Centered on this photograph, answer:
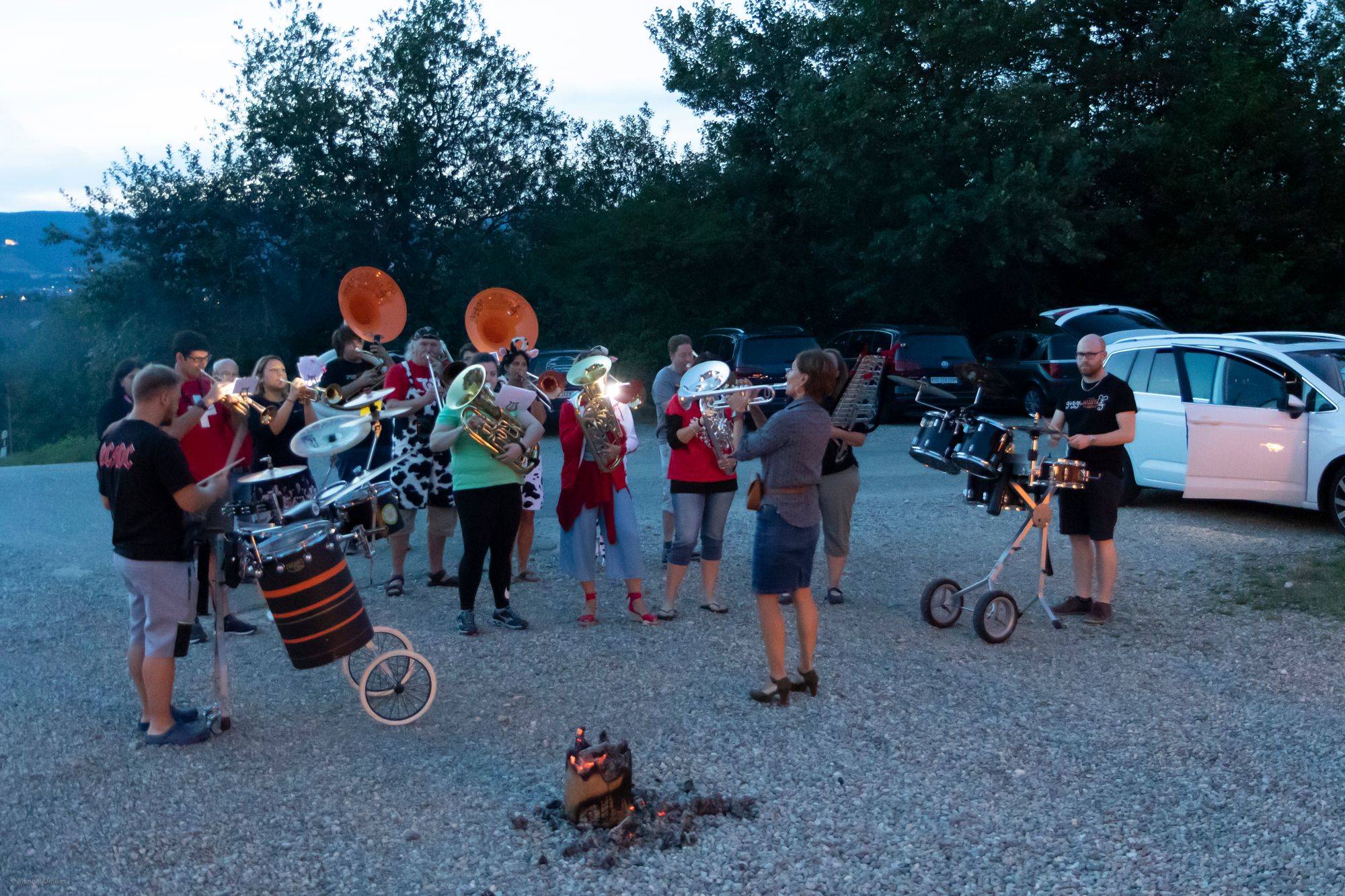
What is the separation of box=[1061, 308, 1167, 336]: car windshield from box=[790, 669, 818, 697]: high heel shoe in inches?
575

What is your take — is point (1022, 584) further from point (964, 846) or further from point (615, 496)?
point (964, 846)

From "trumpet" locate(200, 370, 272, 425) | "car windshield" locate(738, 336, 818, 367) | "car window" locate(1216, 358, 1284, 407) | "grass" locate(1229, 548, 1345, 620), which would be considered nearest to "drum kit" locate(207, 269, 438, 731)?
"trumpet" locate(200, 370, 272, 425)

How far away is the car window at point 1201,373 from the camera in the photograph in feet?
33.1

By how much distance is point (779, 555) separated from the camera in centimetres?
555

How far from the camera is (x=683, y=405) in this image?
274 inches

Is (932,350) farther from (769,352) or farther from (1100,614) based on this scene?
(1100,614)

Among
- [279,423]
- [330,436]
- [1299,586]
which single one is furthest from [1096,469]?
[279,423]

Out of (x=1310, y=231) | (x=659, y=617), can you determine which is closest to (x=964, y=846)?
(x=659, y=617)

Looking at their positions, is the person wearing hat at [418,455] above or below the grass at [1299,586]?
above

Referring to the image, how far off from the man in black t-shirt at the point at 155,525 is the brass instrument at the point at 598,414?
2.30m

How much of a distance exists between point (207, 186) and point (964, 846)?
22.7 meters

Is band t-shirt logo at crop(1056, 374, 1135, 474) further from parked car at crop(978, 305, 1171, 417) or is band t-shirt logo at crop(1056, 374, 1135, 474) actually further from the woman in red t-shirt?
parked car at crop(978, 305, 1171, 417)

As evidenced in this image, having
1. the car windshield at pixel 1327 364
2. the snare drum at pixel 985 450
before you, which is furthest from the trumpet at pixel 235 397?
the car windshield at pixel 1327 364

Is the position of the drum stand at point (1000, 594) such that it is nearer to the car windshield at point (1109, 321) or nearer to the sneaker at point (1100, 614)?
the sneaker at point (1100, 614)
